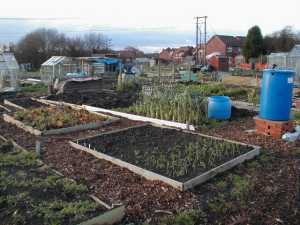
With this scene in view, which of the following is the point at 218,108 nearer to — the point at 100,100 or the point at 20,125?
the point at 20,125

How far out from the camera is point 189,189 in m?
4.20

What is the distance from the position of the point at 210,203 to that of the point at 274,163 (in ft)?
6.04

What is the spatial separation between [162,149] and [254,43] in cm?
3795

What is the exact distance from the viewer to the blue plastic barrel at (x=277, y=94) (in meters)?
6.52

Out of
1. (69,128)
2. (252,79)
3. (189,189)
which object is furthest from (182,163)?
(252,79)

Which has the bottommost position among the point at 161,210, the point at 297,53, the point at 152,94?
the point at 161,210

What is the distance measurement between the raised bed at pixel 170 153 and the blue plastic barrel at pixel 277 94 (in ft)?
4.38

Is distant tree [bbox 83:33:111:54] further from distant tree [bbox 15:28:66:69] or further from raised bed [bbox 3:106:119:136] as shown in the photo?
raised bed [bbox 3:106:119:136]

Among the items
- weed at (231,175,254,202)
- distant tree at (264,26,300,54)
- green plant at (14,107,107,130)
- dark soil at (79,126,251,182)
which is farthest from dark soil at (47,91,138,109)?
distant tree at (264,26,300,54)

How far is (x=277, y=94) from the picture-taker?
6.57 m

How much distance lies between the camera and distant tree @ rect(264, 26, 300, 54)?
41819 mm

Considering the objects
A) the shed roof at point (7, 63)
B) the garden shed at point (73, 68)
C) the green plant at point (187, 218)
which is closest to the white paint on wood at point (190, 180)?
the green plant at point (187, 218)

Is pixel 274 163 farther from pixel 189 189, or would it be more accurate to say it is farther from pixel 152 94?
pixel 152 94

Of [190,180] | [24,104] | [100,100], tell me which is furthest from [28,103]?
[190,180]
